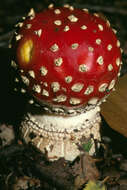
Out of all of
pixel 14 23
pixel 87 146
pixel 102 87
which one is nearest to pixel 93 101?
pixel 102 87

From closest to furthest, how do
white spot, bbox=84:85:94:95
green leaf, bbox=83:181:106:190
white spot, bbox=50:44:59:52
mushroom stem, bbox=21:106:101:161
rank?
white spot, bbox=50:44:59:52 < white spot, bbox=84:85:94:95 < green leaf, bbox=83:181:106:190 < mushroom stem, bbox=21:106:101:161

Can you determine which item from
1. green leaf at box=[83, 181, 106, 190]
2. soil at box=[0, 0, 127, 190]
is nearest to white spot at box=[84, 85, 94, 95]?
soil at box=[0, 0, 127, 190]

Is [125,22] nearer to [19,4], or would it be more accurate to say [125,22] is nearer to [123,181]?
[19,4]

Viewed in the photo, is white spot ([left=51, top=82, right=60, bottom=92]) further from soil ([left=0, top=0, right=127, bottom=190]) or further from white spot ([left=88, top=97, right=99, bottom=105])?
soil ([left=0, top=0, right=127, bottom=190])

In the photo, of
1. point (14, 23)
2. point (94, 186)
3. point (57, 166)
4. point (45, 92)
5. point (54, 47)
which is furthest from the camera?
point (14, 23)

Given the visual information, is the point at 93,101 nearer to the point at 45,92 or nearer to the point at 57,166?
the point at 45,92

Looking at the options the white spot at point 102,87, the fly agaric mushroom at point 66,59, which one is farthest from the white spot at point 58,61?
the white spot at point 102,87

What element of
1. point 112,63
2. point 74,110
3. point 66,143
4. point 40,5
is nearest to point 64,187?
point 66,143
